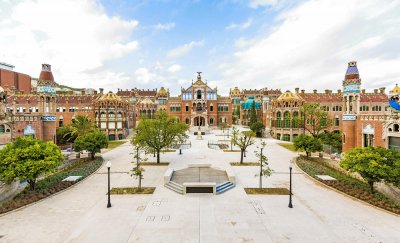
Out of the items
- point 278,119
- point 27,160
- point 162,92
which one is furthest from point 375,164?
point 162,92

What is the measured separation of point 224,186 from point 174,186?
4.50m

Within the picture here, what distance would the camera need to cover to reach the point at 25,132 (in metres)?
32.0

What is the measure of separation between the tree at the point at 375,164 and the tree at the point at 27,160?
80.5 ft

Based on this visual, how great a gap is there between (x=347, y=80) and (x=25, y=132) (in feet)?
160

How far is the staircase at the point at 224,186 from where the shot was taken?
59.4 feet

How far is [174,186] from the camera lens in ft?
62.2

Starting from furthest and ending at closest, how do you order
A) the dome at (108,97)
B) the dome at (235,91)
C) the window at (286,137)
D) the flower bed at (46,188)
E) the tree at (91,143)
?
the dome at (235,91)
the dome at (108,97)
the window at (286,137)
the tree at (91,143)
the flower bed at (46,188)

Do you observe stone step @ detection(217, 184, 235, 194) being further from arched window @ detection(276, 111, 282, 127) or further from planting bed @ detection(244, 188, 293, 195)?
arched window @ detection(276, 111, 282, 127)

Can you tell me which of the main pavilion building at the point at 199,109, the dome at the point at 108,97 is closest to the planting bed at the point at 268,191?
the main pavilion building at the point at 199,109

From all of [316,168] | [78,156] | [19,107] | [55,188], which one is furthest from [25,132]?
[316,168]

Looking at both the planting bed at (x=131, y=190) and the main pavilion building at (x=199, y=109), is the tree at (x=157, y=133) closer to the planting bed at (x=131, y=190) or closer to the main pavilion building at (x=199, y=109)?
the planting bed at (x=131, y=190)

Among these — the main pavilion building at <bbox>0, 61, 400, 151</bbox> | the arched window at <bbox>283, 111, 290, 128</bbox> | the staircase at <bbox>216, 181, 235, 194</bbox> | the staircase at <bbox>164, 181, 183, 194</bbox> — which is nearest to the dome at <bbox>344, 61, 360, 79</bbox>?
the main pavilion building at <bbox>0, 61, 400, 151</bbox>

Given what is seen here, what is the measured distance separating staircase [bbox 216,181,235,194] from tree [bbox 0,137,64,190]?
1379cm

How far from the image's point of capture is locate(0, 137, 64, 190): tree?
1565 cm
